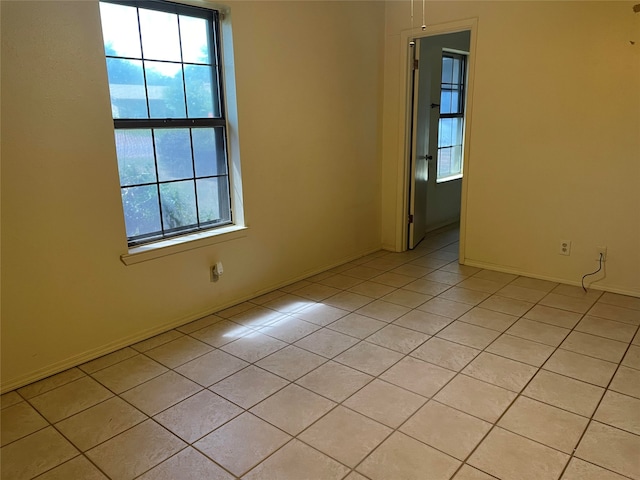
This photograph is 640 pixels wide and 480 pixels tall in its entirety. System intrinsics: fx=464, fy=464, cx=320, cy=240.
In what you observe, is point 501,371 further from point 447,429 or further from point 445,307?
point 445,307

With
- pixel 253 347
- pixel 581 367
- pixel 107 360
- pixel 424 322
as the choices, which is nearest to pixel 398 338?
pixel 424 322

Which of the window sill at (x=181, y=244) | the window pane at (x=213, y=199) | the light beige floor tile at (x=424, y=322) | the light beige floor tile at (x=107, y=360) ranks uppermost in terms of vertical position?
the window pane at (x=213, y=199)

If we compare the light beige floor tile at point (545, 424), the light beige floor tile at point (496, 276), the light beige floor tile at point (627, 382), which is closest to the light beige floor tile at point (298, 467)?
the light beige floor tile at point (545, 424)

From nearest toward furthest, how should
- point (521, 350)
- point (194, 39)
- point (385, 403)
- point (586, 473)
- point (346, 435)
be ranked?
1. point (586, 473)
2. point (346, 435)
3. point (385, 403)
4. point (521, 350)
5. point (194, 39)

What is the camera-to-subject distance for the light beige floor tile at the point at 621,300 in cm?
322

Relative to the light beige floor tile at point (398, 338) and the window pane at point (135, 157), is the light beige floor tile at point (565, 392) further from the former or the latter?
the window pane at point (135, 157)

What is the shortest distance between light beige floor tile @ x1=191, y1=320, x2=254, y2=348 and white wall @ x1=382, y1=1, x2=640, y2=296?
2272 mm

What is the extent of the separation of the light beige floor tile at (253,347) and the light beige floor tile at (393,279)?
129cm

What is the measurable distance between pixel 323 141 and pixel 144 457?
271 cm

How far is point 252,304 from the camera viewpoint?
336cm

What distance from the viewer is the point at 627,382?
2266 millimetres

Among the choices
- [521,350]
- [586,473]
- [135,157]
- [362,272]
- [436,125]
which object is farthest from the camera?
[436,125]

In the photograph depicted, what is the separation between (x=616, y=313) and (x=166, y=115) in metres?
3.19

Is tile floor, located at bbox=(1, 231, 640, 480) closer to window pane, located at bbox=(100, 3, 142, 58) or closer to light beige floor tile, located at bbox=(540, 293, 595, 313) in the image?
light beige floor tile, located at bbox=(540, 293, 595, 313)
